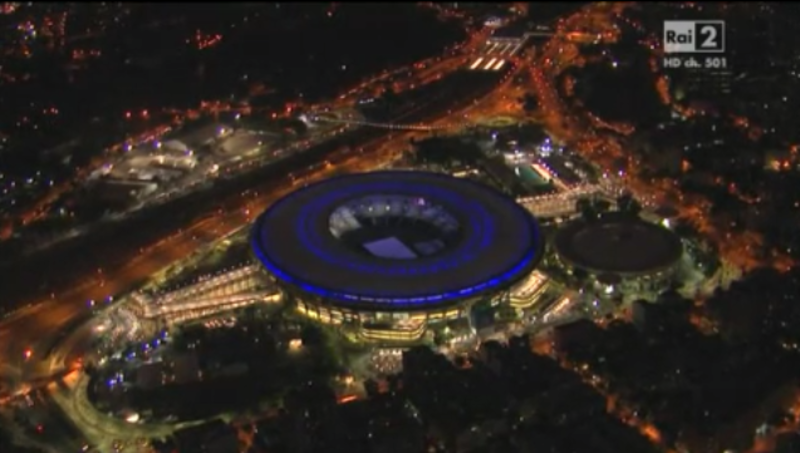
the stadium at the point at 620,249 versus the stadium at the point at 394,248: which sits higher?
the stadium at the point at 394,248

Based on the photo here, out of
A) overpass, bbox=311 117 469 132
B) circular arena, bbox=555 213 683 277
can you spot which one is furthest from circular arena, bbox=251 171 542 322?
overpass, bbox=311 117 469 132

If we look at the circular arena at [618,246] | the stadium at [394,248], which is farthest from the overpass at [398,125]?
the circular arena at [618,246]

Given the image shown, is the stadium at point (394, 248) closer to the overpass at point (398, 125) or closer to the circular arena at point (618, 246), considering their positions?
the circular arena at point (618, 246)

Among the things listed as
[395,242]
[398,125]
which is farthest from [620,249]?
[398,125]

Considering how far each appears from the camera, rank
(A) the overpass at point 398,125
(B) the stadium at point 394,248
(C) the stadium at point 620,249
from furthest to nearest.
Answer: (A) the overpass at point 398,125, (C) the stadium at point 620,249, (B) the stadium at point 394,248

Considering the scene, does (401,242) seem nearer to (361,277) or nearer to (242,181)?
(361,277)

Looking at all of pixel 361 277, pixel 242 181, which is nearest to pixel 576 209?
pixel 361 277

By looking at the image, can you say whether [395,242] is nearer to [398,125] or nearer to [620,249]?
[620,249]
